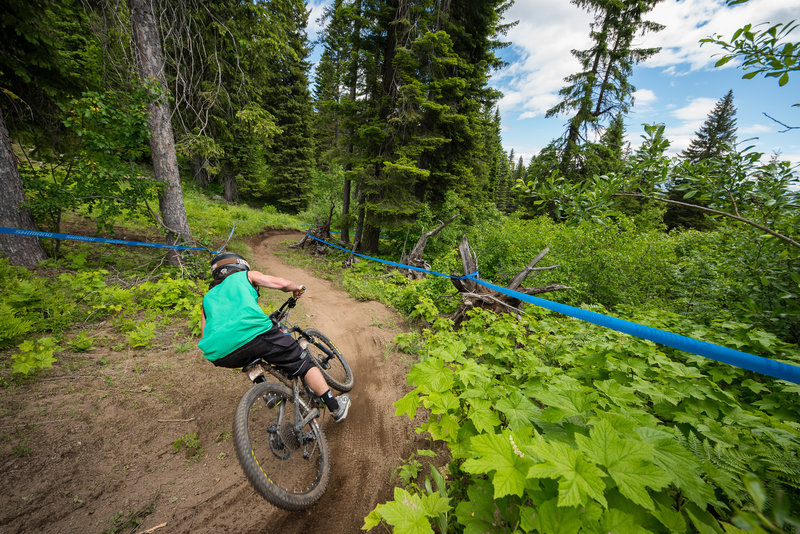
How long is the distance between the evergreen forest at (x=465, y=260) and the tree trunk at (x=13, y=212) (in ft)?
0.13

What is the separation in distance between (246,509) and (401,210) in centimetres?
961

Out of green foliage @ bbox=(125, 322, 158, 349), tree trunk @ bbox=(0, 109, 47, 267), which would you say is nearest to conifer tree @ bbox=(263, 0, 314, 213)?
tree trunk @ bbox=(0, 109, 47, 267)

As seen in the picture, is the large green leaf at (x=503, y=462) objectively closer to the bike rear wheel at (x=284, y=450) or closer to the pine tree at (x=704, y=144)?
the bike rear wheel at (x=284, y=450)

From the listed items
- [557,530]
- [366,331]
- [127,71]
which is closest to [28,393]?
[366,331]

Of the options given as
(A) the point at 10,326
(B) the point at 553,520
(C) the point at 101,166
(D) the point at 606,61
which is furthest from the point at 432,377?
(D) the point at 606,61

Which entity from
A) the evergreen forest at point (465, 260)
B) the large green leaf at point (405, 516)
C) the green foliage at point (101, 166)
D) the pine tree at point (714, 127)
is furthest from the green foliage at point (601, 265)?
the pine tree at point (714, 127)

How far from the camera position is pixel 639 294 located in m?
7.80

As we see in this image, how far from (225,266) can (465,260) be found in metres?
5.23

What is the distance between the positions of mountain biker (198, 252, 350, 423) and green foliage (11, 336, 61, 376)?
2661 millimetres

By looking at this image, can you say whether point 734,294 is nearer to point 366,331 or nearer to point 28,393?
point 366,331

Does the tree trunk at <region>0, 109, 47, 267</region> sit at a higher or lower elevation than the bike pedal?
higher

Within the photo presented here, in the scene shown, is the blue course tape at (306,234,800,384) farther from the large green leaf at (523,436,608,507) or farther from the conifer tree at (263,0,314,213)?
the conifer tree at (263,0,314,213)

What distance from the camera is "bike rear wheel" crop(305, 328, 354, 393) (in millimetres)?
4402

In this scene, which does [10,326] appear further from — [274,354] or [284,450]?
[284,450]
